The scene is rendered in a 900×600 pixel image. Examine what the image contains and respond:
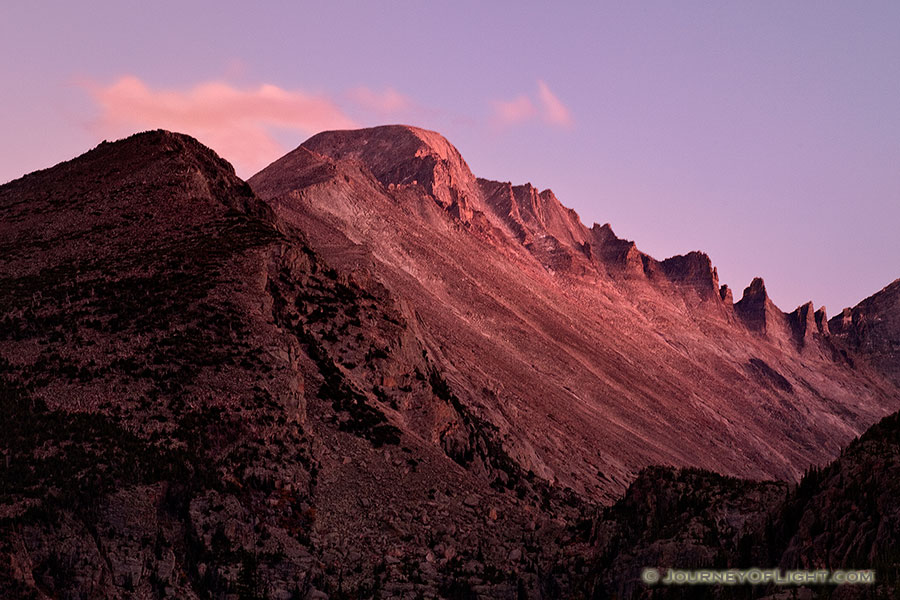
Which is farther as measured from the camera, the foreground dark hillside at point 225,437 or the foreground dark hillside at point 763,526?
the foreground dark hillside at point 225,437

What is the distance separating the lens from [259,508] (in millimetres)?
46344

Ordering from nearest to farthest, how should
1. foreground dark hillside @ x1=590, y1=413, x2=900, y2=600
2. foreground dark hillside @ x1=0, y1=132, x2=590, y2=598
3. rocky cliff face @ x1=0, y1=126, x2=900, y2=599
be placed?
foreground dark hillside @ x1=590, y1=413, x2=900, y2=600 → rocky cliff face @ x1=0, y1=126, x2=900, y2=599 → foreground dark hillside @ x1=0, y1=132, x2=590, y2=598

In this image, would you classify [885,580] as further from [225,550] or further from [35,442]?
[35,442]

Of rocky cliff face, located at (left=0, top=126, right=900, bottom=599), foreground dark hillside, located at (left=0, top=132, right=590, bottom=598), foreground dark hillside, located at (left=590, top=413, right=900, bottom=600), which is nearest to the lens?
foreground dark hillside, located at (left=590, top=413, right=900, bottom=600)

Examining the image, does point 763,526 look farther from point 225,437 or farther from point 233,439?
point 225,437

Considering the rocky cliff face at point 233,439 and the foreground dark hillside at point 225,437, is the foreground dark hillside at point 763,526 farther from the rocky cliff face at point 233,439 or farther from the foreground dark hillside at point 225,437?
the foreground dark hillside at point 225,437

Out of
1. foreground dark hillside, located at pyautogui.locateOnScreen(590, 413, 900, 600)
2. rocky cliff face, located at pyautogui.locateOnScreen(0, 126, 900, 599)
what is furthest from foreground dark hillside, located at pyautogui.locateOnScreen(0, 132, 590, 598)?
foreground dark hillside, located at pyautogui.locateOnScreen(590, 413, 900, 600)

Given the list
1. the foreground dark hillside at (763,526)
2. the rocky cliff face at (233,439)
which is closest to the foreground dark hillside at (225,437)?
the rocky cliff face at (233,439)

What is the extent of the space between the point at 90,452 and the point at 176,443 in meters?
3.81

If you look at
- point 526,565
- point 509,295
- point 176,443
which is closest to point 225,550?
point 176,443

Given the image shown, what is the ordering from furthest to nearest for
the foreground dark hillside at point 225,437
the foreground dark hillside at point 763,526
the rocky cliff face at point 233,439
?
the foreground dark hillside at point 225,437 < the rocky cliff face at point 233,439 < the foreground dark hillside at point 763,526

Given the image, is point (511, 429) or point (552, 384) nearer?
point (511, 429)

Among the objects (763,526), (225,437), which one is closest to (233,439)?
(225,437)

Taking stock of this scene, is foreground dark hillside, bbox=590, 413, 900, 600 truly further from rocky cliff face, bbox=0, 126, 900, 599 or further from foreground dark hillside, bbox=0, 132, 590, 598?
foreground dark hillside, bbox=0, 132, 590, 598
